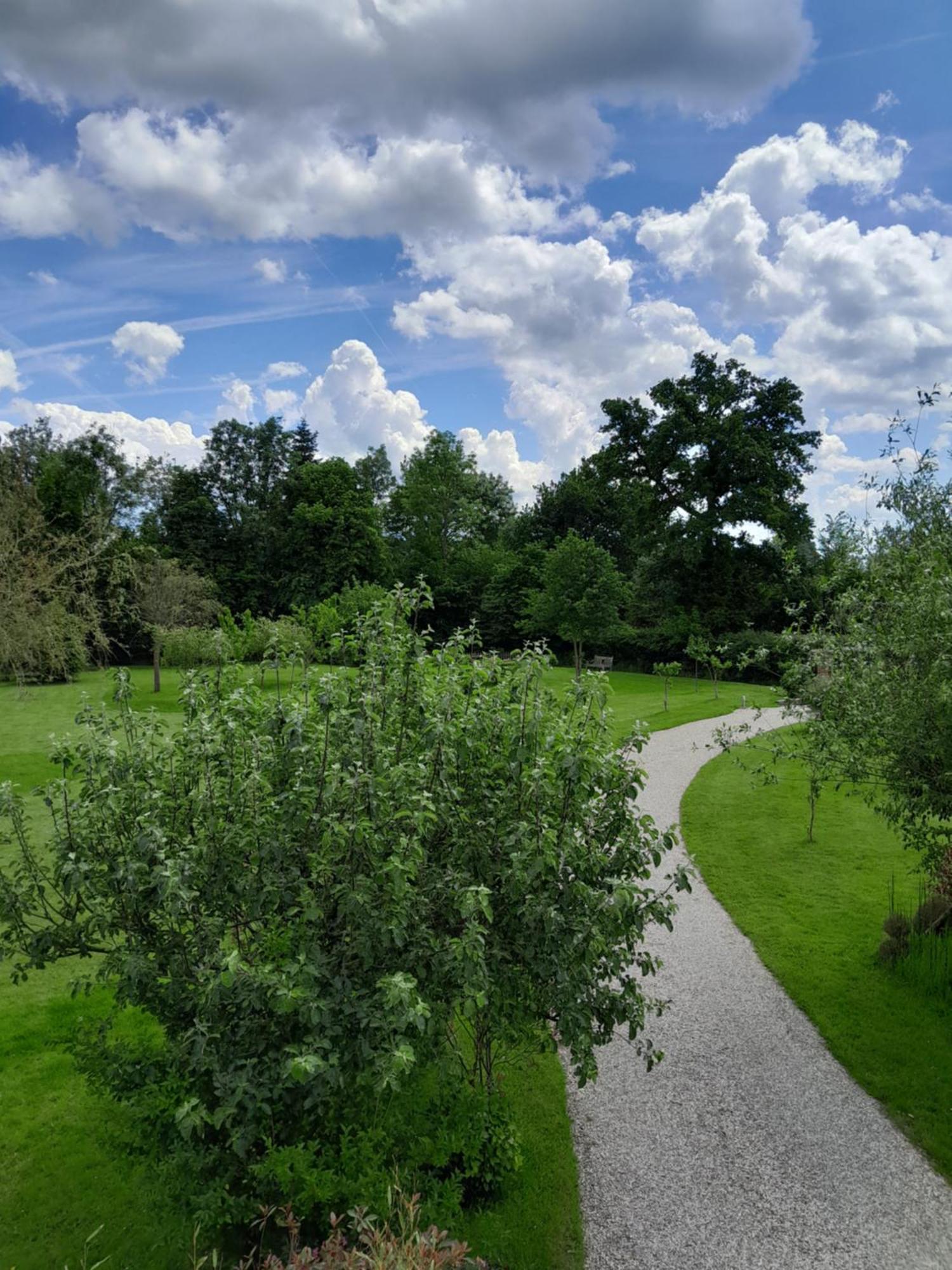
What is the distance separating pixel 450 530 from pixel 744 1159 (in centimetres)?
5846

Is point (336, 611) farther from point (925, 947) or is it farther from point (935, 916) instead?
point (925, 947)

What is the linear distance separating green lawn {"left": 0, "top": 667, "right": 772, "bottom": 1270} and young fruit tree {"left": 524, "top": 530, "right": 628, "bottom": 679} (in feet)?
108

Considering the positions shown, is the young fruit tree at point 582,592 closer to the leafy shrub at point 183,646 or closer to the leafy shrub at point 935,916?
the leafy shrub at point 183,646

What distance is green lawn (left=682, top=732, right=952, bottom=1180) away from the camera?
28.4 feet

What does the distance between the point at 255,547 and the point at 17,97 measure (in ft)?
172

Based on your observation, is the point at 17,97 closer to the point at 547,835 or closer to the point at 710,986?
the point at 547,835

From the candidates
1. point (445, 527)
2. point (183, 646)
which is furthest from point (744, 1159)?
point (445, 527)

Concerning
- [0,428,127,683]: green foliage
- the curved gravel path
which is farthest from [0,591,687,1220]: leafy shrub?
[0,428,127,683]: green foliage

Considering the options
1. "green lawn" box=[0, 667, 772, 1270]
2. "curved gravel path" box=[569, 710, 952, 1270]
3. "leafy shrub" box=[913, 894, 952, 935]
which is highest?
"leafy shrub" box=[913, 894, 952, 935]

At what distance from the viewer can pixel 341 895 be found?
5090 millimetres

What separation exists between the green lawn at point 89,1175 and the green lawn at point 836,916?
386cm

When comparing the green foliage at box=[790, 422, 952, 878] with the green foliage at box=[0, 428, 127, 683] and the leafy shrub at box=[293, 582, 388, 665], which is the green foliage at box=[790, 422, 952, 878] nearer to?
the green foliage at box=[0, 428, 127, 683]

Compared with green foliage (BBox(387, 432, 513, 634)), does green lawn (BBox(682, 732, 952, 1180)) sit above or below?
below

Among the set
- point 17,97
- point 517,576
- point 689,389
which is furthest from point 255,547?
point 17,97
